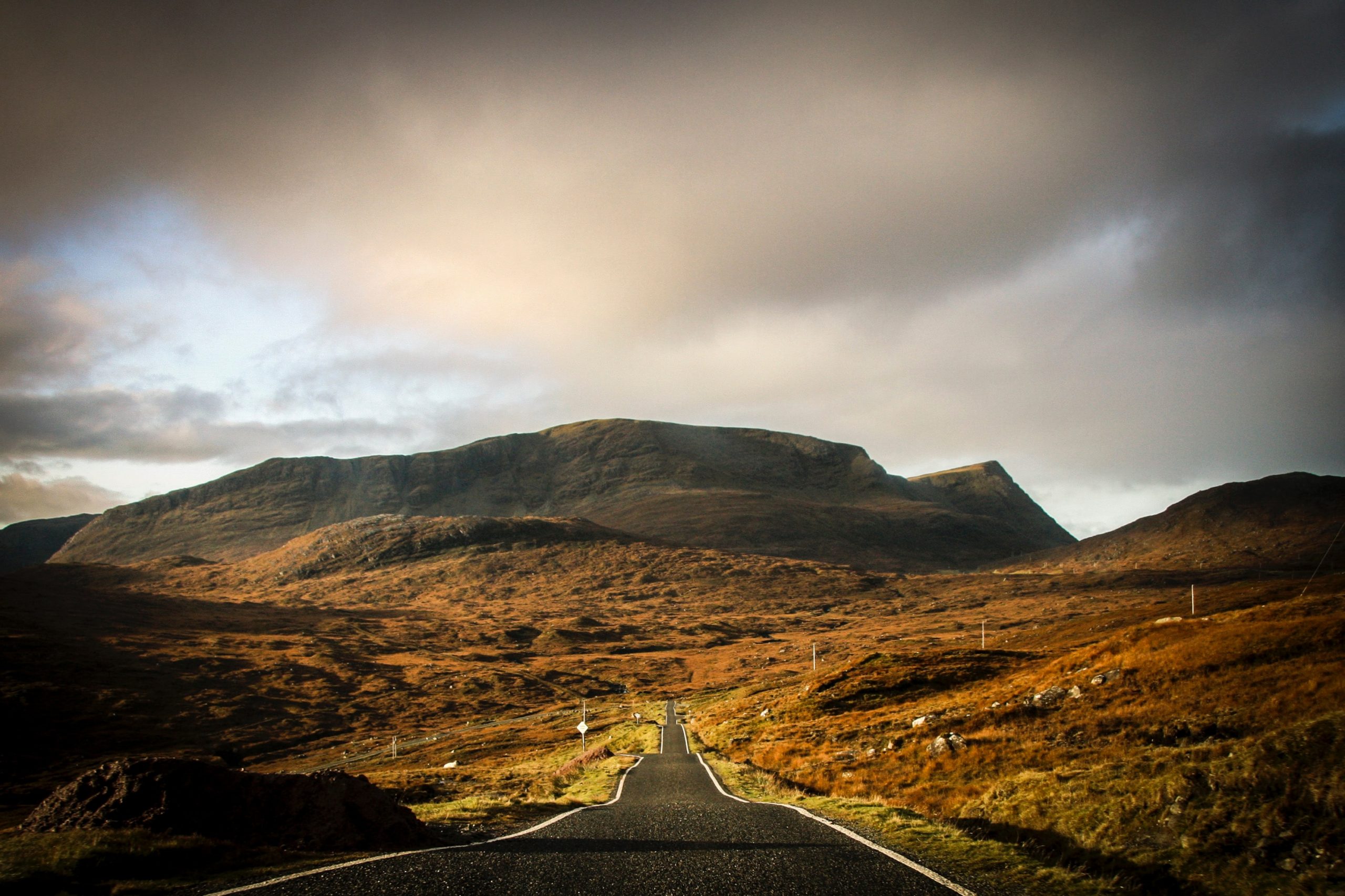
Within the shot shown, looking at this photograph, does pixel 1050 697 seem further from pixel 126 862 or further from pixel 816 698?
pixel 126 862

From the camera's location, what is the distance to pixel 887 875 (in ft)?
33.1

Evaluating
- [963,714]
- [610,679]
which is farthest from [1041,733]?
[610,679]

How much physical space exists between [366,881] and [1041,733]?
25641 millimetres

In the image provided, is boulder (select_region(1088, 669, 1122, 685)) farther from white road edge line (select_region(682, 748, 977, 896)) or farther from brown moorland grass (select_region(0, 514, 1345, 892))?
white road edge line (select_region(682, 748, 977, 896))

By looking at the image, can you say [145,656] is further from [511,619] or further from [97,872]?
[97,872]

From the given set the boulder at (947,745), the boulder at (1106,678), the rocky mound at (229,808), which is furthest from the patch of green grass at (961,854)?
the boulder at (1106,678)

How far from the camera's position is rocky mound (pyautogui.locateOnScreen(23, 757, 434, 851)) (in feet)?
41.8

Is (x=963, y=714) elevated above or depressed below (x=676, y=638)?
above

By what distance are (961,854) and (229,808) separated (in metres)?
13.4

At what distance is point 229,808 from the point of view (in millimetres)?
13500

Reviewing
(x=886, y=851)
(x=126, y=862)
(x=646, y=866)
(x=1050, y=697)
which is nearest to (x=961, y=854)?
(x=886, y=851)

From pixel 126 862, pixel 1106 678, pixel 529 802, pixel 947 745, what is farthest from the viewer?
pixel 1106 678

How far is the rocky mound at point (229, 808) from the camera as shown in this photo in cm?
1274

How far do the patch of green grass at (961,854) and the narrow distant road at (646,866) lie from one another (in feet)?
3.25
